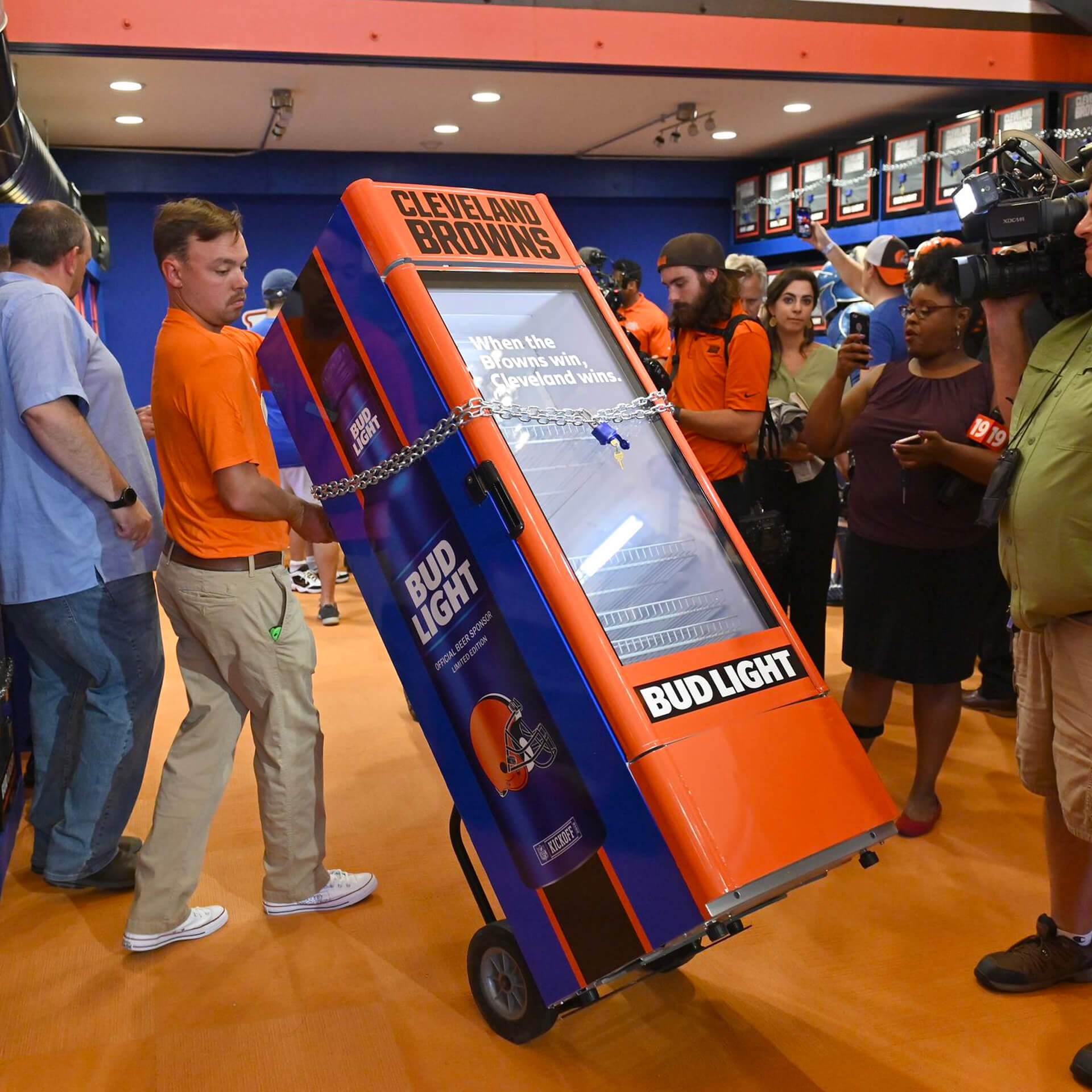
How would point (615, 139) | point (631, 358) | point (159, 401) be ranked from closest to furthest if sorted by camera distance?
point (631, 358) < point (159, 401) < point (615, 139)

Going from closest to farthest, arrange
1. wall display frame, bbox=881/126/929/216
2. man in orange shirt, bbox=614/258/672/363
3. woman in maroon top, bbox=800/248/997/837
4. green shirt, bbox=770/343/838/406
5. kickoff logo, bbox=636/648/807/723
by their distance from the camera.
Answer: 1. kickoff logo, bbox=636/648/807/723
2. woman in maroon top, bbox=800/248/997/837
3. green shirt, bbox=770/343/838/406
4. man in orange shirt, bbox=614/258/672/363
5. wall display frame, bbox=881/126/929/216

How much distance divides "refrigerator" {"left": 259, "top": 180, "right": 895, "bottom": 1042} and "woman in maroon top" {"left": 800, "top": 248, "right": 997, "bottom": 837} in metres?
1.02

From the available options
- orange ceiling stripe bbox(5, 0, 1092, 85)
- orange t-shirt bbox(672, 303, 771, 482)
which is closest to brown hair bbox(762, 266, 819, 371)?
orange t-shirt bbox(672, 303, 771, 482)

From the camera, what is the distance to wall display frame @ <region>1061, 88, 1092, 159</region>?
5.92 m

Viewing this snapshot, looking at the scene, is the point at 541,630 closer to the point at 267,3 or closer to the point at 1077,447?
the point at 1077,447

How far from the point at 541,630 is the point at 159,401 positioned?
1076 mm

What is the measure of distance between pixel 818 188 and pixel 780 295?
5.07 meters

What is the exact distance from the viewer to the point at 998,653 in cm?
399

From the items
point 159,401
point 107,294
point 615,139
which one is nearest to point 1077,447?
point 159,401

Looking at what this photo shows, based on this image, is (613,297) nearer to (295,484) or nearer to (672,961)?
(295,484)

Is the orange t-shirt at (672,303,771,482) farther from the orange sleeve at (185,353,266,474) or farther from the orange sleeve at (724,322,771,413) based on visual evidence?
the orange sleeve at (185,353,266,474)

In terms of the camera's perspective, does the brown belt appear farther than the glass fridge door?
Yes

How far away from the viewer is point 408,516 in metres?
1.93

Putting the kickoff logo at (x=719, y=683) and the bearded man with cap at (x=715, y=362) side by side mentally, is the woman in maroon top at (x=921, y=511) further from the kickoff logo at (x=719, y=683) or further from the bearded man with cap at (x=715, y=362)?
the kickoff logo at (x=719, y=683)
